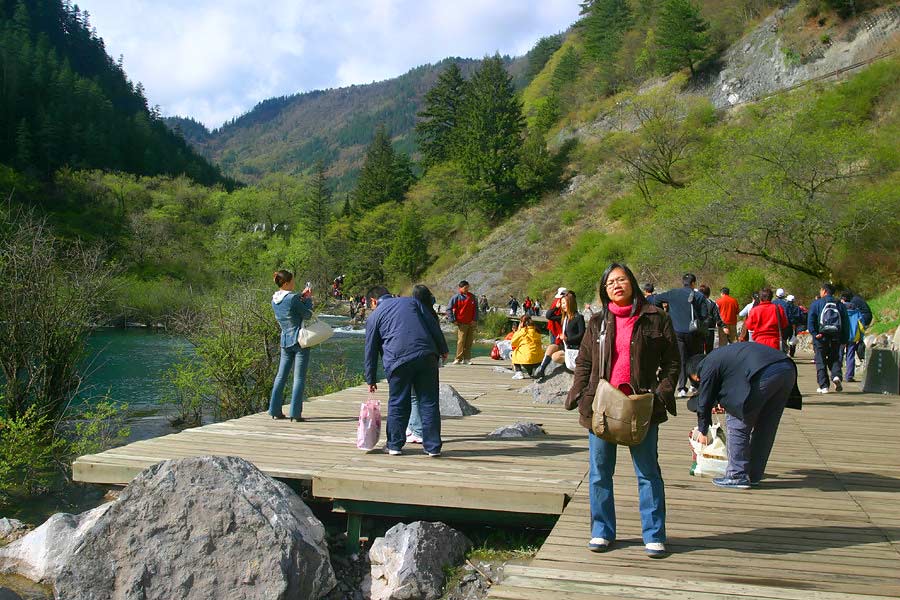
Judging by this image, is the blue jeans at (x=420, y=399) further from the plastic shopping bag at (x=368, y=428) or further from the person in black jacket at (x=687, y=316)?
the person in black jacket at (x=687, y=316)

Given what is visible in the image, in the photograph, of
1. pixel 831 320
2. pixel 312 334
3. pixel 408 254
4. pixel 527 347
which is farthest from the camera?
pixel 408 254

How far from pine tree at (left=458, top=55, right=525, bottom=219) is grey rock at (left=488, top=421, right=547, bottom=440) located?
5116cm

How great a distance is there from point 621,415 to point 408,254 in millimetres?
57586

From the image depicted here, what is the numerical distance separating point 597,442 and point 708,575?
2.99 ft

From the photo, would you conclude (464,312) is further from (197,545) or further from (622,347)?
(622,347)

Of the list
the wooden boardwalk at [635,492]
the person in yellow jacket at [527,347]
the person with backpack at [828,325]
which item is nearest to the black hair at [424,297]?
the wooden boardwalk at [635,492]

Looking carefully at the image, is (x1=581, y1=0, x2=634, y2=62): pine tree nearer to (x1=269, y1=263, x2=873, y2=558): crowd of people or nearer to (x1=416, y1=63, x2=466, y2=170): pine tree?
(x1=416, y1=63, x2=466, y2=170): pine tree

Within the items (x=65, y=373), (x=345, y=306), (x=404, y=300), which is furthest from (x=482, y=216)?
(x=404, y=300)

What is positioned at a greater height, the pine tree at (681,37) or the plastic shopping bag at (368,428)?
the pine tree at (681,37)

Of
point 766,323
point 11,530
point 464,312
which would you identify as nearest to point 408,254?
point 464,312

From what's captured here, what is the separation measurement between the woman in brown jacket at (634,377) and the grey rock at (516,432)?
3.39 meters

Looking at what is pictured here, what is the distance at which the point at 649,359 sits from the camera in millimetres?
4266

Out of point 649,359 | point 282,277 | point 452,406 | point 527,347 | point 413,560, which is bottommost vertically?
point 413,560

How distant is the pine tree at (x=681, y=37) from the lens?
52.0 metres
